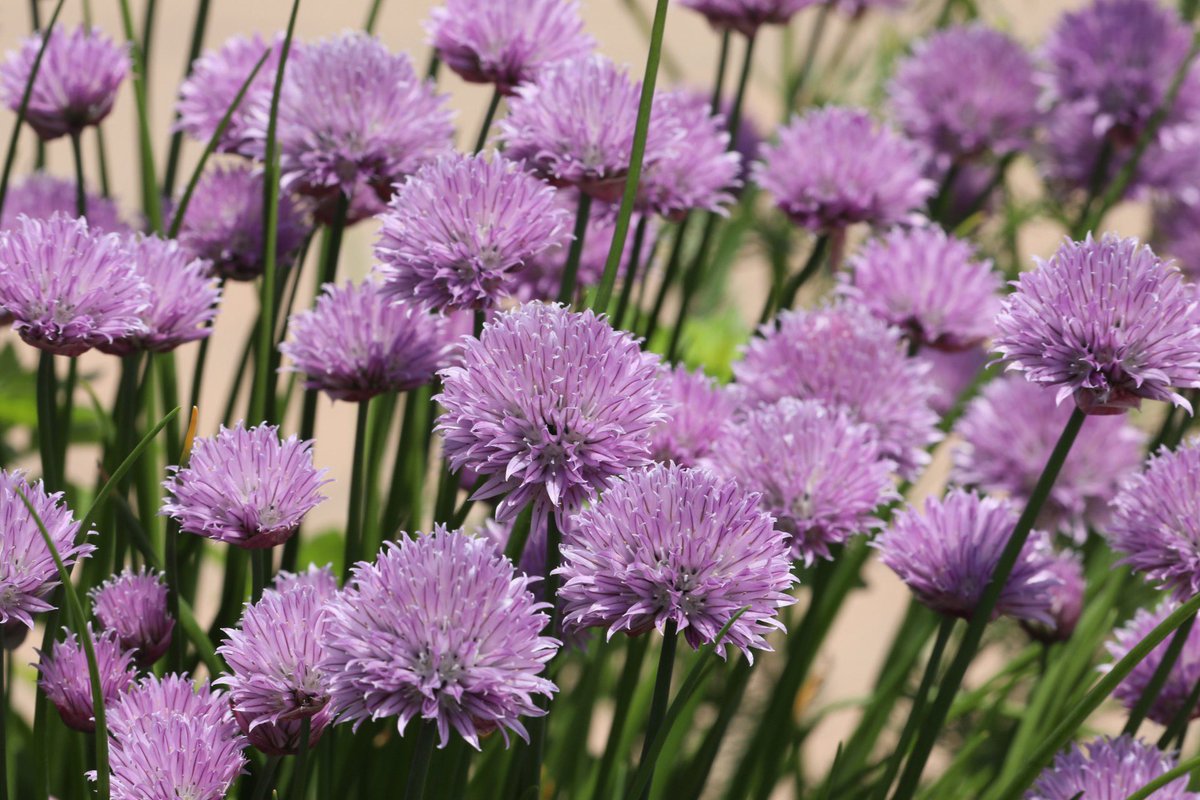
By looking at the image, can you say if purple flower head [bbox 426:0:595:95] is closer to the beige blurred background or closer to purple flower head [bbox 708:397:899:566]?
purple flower head [bbox 708:397:899:566]

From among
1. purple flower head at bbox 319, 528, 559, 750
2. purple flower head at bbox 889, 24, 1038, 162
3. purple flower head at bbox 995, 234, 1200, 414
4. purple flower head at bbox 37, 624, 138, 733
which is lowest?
purple flower head at bbox 37, 624, 138, 733

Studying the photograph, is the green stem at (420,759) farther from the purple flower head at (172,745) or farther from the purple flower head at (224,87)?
the purple flower head at (224,87)

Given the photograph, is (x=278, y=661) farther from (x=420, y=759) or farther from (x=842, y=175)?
(x=842, y=175)

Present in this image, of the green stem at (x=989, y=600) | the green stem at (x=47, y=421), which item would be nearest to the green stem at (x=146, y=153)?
the green stem at (x=47, y=421)

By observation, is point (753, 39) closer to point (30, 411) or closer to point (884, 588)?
point (30, 411)

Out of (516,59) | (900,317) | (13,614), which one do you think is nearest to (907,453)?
(900,317)

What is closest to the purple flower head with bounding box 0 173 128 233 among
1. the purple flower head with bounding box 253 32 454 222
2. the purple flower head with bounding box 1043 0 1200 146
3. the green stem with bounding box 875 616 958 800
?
the purple flower head with bounding box 253 32 454 222

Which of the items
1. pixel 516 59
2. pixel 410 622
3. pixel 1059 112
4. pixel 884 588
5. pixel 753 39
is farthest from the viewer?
pixel 884 588
